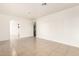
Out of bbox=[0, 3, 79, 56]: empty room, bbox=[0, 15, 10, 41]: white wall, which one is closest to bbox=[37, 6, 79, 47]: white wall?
bbox=[0, 3, 79, 56]: empty room

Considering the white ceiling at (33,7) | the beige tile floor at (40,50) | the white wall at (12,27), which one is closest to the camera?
the beige tile floor at (40,50)

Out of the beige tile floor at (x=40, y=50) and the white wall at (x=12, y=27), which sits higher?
the white wall at (x=12, y=27)

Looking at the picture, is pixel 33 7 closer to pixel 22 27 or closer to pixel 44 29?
pixel 44 29

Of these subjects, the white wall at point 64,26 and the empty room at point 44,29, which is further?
the white wall at point 64,26

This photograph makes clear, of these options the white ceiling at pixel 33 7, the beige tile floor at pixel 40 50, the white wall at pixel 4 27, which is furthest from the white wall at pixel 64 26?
the white wall at pixel 4 27

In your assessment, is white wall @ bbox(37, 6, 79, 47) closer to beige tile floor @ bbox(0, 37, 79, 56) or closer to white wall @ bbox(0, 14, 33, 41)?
beige tile floor @ bbox(0, 37, 79, 56)

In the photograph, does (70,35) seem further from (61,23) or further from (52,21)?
(52,21)

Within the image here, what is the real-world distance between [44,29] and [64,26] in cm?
285

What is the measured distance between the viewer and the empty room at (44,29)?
13.9ft

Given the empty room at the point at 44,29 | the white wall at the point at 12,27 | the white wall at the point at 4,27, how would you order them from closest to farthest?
the empty room at the point at 44,29 < the white wall at the point at 4,27 < the white wall at the point at 12,27

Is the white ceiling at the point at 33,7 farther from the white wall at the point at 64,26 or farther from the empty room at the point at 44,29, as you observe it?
the white wall at the point at 64,26

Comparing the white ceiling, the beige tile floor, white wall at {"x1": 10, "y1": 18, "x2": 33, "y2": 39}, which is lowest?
the beige tile floor

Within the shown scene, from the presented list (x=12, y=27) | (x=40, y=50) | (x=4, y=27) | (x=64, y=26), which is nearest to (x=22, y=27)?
(x=12, y=27)

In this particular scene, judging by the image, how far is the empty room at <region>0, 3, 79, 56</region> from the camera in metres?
4.25
